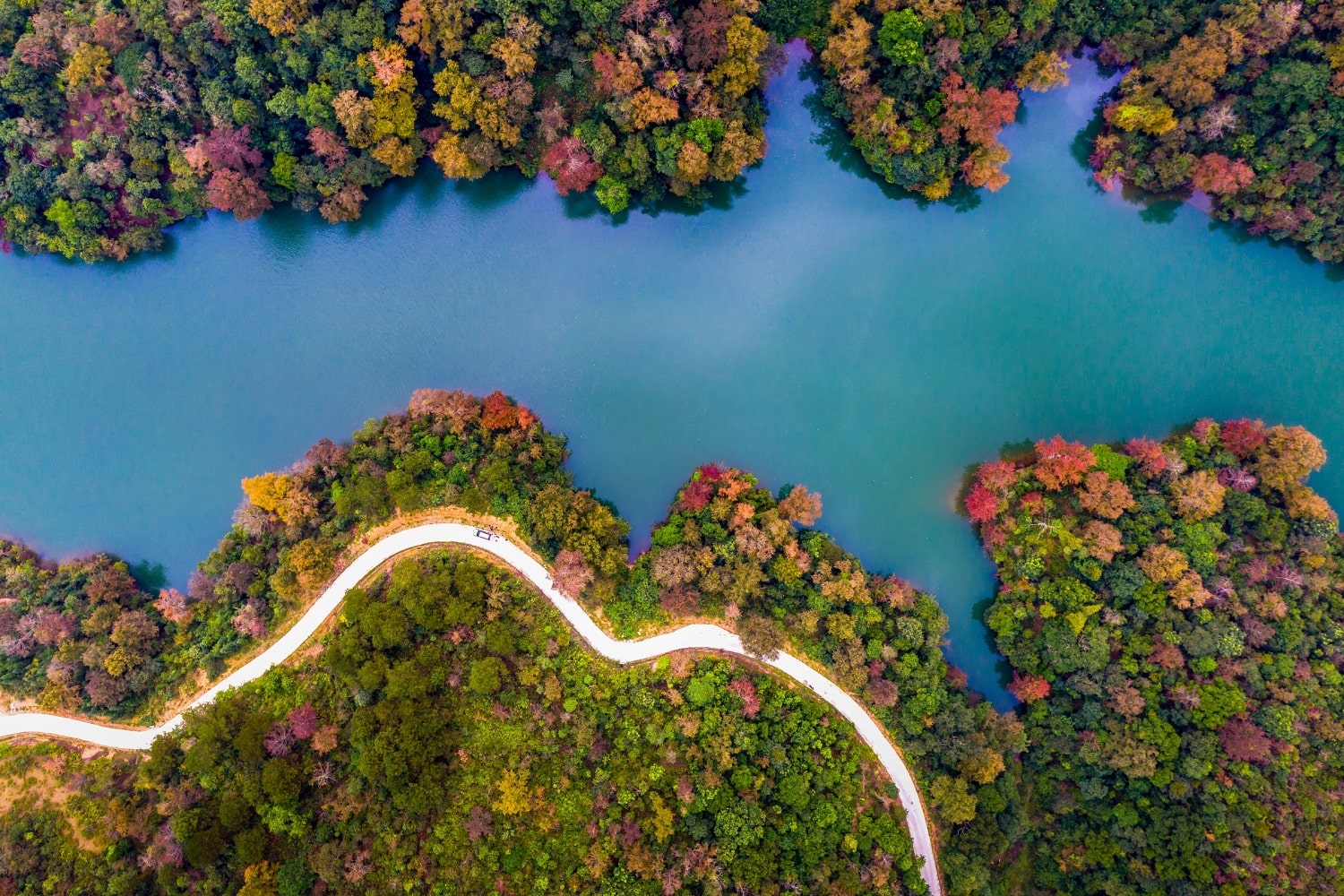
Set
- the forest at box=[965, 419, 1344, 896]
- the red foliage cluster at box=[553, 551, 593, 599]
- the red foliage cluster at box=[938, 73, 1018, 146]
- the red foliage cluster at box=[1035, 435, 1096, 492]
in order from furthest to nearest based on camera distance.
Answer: the red foliage cluster at box=[1035, 435, 1096, 492], the red foliage cluster at box=[938, 73, 1018, 146], the red foliage cluster at box=[553, 551, 593, 599], the forest at box=[965, 419, 1344, 896]

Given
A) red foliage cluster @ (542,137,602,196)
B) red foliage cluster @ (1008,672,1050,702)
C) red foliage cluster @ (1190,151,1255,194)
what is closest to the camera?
red foliage cluster @ (1008,672,1050,702)

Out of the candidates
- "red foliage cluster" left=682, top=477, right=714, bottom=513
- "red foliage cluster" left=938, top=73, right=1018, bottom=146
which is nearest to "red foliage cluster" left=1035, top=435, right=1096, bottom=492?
"red foliage cluster" left=938, top=73, right=1018, bottom=146

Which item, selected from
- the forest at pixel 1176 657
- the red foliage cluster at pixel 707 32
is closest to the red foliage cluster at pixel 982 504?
the forest at pixel 1176 657

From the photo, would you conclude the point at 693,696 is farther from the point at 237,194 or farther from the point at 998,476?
the point at 237,194

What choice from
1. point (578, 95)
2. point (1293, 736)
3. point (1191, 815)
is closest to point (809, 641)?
point (1191, 815)

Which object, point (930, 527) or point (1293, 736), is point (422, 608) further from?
point (1293, 736)

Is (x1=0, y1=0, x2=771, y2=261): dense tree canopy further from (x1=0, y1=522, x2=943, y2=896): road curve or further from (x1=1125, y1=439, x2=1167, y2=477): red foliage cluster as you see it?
(x1=1125, y1=439, x2=1167, y2=477): red foliage cluster

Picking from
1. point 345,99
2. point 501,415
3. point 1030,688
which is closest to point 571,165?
point 345,99
